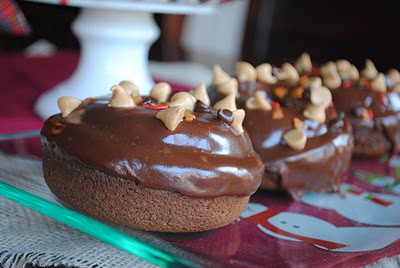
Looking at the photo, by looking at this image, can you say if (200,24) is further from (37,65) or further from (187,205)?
(187,205)

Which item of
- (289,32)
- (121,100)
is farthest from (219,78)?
(289,32)

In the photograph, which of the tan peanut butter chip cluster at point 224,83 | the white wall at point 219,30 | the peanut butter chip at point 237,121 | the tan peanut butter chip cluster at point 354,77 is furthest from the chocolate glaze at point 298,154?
the white wall at point 219,30

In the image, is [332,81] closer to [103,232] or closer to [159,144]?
[159,144]

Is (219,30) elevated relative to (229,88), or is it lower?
lower

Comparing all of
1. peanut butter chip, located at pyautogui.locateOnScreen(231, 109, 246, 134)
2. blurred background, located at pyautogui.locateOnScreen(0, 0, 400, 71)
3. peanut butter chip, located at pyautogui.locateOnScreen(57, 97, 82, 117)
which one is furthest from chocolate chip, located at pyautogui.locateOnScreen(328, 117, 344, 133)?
blurred background, located at pyautogui.locateOnScreen(0, 0, 400, 71)

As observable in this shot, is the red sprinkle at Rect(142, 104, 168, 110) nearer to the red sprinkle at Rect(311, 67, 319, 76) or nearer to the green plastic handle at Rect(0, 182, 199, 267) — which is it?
the green plastic handle at Rect(0, 182, 199, 267)

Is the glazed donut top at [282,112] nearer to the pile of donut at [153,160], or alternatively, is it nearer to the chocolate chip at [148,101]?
the pile of donut at [153,160]

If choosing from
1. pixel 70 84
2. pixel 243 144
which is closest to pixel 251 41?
pixel 70 84
